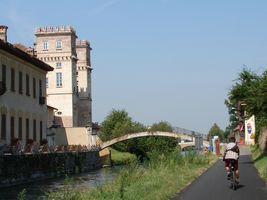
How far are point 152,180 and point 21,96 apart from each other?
3230 centimetres

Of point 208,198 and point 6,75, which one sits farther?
point 6,75

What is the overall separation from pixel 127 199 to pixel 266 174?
9106 mm

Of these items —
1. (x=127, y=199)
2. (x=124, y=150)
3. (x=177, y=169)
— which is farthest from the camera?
(x=124, y=150)

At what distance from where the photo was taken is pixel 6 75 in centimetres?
4831

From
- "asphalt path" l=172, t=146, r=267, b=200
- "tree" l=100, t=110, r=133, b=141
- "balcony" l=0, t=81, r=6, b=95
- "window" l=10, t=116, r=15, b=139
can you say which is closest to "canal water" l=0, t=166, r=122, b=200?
"asphalt path" l=172, t=146, r=267, b=200

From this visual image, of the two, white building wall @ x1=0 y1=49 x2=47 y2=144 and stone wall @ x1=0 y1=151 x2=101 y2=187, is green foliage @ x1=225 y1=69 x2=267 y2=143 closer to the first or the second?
stone wall @ x1=0 y1=151 x2=101 y2=187

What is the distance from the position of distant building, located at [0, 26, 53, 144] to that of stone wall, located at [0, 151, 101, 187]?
9.82 feet

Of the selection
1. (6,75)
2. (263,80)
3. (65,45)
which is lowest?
(263,80)

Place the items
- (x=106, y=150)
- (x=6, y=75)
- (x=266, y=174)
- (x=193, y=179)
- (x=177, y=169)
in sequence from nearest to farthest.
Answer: (x=266, y=174), (x=193, y=179), (x=177, y=169), (x=6, y=75), (x=106, y=150)

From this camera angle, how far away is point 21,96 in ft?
172

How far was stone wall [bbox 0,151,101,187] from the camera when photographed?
4050 cm

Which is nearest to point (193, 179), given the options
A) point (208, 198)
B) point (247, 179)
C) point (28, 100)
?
point (247, 179)

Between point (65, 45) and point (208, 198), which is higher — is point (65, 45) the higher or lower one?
the higher one

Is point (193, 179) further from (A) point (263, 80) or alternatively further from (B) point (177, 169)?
(A) point (263, 80)
